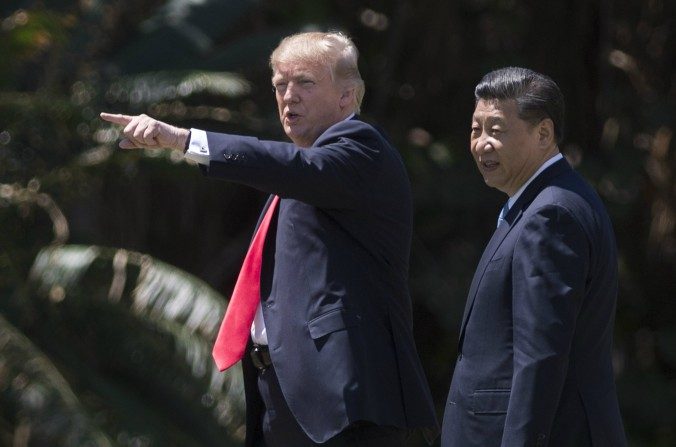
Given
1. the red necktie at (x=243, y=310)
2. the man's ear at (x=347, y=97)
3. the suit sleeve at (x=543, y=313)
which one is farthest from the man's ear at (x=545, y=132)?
the red necktie at (x=243, y=310)

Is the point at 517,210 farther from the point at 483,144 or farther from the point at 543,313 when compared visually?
the point at 543,313

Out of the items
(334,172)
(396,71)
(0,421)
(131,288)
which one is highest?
(334,172)

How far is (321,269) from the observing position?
3090mm

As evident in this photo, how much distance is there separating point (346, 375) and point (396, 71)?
286 inches

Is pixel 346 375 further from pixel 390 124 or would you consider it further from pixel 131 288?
pixel 390 124

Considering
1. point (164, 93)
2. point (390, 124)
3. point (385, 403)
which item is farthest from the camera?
point (390, 124)

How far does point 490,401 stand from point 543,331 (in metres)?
0.22

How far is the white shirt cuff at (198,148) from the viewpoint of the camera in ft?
9.71

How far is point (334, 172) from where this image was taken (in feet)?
9.96

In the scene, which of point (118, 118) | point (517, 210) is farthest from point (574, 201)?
point (118, 118)

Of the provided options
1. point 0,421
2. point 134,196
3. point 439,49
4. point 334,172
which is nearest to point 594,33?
point 439,49

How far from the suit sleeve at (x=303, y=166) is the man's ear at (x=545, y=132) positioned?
1.38 ft

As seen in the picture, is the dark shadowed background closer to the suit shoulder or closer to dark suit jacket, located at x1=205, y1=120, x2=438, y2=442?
dark suit jacket, located at x1=205, y1=120, x2=438, y2=442

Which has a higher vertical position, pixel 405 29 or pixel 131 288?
pixel 405 29
